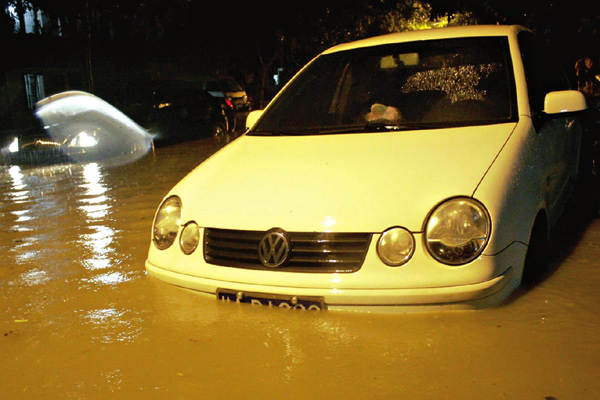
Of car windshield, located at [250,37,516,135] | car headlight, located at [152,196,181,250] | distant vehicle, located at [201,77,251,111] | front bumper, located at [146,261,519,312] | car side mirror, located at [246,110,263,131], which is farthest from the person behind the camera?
distant vehicle, located at [201,77,251,111]

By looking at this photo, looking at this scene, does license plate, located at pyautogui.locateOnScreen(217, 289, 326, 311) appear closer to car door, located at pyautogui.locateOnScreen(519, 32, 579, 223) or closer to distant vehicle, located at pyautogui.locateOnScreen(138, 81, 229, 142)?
car door, located at pyautogui.locateOnScreen(519, 32, 579, 223)

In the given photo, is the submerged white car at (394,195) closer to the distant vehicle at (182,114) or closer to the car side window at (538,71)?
the car side window at (538,71)

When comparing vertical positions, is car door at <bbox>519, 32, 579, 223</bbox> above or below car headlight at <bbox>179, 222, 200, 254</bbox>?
above

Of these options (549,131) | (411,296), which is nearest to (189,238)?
(411,296)

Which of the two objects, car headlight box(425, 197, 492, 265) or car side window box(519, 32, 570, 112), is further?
car side window box(519, 32, 570, 112)

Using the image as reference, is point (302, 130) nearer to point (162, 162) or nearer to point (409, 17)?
point (162, 162)

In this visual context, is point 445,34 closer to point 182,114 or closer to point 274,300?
point 274,300

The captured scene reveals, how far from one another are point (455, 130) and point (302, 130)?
38.4 inches

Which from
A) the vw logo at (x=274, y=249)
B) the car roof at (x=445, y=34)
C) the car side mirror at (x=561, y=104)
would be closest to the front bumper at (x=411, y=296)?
the vw logo at (x=274, y=249)

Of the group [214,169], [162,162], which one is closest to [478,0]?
[162,162]

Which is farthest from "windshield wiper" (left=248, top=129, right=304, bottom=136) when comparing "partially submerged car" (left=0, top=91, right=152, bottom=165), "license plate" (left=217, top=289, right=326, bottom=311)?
"partially submerged car" (left=0, top=91, right=152, bottom=165)

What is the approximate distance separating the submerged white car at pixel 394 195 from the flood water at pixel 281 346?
0.66ft

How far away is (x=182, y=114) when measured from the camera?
59.3ft

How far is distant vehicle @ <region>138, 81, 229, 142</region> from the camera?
1758cm
